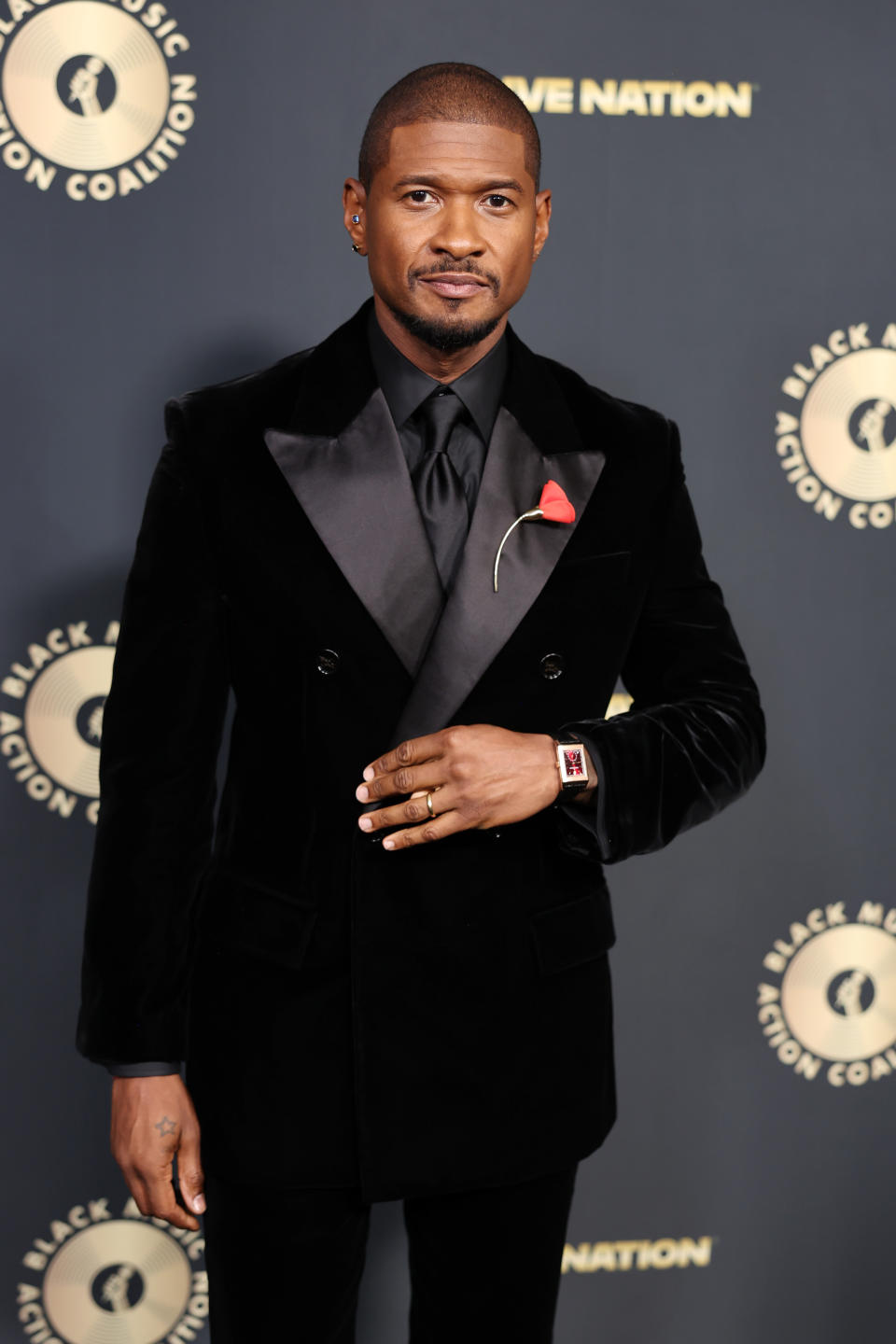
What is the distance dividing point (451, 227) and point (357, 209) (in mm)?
128

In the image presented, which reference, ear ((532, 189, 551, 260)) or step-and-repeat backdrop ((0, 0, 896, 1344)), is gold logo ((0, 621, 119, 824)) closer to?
step-and-repeat backdrop ((0, 0, 896, 1344))

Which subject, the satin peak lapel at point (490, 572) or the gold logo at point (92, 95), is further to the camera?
the gold logo at point (92, 95)

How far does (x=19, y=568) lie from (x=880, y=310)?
1.11 meters

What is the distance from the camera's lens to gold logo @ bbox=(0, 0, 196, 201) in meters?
1.50

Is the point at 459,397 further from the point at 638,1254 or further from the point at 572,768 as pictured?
the point at 638,1254

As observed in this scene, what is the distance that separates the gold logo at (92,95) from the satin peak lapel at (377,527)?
0.61 meters

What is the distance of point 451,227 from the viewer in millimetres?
1071

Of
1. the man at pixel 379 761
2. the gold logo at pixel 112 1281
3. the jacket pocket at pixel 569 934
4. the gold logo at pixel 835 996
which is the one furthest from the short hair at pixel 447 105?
the gold logo at pixel 112 1281

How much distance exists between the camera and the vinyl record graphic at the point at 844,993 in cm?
179

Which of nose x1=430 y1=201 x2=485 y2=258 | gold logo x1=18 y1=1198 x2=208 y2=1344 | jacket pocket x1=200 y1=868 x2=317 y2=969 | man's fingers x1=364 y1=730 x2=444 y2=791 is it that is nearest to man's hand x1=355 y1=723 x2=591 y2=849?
man's fingers x1=364 y1=730 x2=444 y2=791

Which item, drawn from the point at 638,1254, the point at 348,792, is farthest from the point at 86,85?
the point at 638,1254

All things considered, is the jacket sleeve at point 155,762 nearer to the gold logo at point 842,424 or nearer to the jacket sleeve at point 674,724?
the jacket sleeve at point 674,724

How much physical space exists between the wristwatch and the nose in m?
0.41


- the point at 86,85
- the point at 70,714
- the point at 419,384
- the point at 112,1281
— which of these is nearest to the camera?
the point at 419,384
